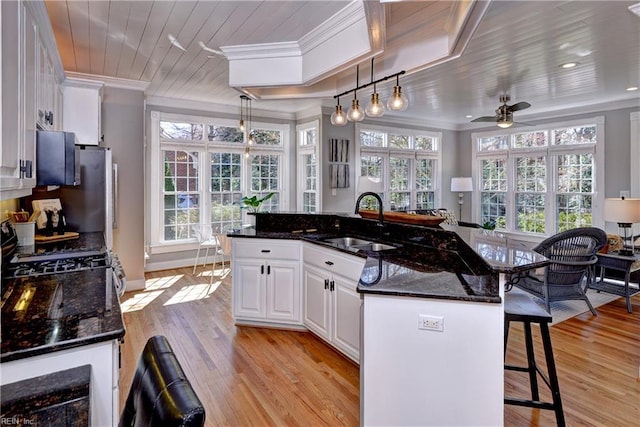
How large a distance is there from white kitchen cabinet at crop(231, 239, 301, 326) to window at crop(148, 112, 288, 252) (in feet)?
9.50

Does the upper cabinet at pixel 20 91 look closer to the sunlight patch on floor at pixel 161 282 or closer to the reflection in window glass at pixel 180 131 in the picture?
the sunlight patch on floor at pixel 161 282

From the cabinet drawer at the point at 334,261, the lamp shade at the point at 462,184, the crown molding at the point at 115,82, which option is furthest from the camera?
the lamp shade at the point at 462,184

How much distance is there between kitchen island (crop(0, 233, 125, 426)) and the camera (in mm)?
1218

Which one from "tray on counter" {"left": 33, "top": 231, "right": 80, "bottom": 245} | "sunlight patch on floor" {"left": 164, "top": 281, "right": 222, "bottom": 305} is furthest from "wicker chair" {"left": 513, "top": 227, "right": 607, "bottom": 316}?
"tray on counter" {"left": 33, "top": 231, "right": 80, "bottom": 245}

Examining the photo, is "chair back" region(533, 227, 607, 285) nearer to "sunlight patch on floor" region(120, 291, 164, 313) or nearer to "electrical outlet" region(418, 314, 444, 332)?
"electrical outlet" region(418, 314, 444, 332)

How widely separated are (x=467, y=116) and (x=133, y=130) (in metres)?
5.82

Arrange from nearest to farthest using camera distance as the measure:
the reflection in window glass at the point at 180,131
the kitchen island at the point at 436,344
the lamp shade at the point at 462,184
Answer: the kitchen island at the point at 436,344
the reflection in window glass at the point at 180,131
the lamp shade at the point at 462,184

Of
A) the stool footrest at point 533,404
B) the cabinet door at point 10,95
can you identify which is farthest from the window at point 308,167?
the cabinet door at point 10,95

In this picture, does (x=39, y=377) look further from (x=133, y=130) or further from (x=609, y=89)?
(x=609, y=89)

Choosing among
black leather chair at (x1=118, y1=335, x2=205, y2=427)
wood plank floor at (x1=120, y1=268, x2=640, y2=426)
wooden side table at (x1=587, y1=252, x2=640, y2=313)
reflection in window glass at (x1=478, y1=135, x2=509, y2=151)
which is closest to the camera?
black leather chair at (x1=118, y1=335, x2=205, y2=427)

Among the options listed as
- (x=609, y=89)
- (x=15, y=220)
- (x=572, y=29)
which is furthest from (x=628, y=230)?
(x=15, y=220)

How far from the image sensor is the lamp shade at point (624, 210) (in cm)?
407

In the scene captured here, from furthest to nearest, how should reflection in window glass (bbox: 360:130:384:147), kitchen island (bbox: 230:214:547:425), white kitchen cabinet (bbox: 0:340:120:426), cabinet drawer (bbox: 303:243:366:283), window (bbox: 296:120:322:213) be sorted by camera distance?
reflection in window glass (bbox: 360:130:384:147) → window (bbox: 296:120:322:213) → cabinet drawer (bbox: 303:243:366:283) → kitchen island (bbox: 230:214:547:425) → white kitchen cabinet (bbox: 0:340:120:426)

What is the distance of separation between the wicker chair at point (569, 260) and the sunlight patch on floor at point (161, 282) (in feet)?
15.1
